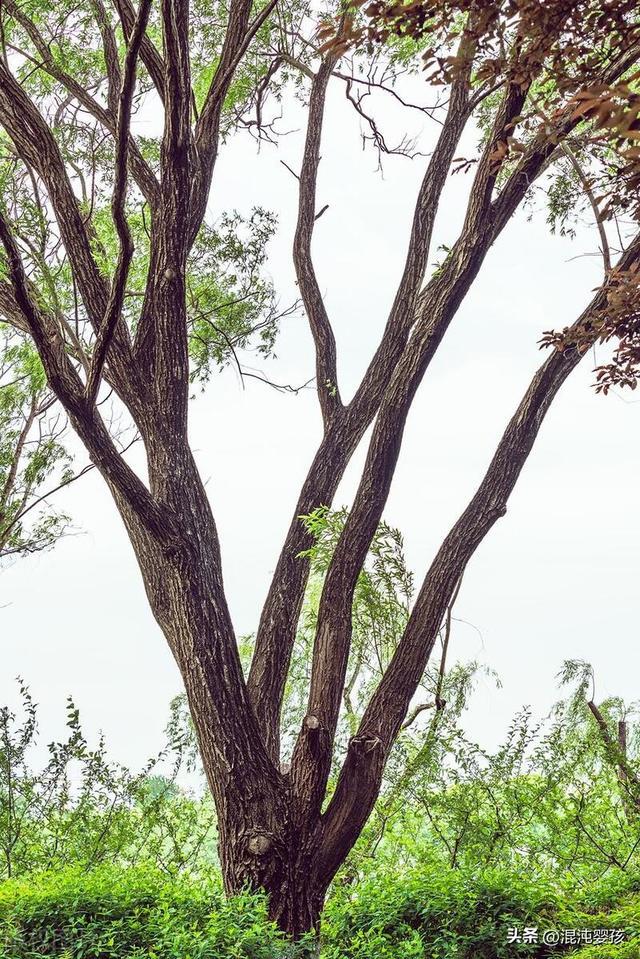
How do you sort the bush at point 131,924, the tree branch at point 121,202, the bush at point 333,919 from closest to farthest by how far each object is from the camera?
the bush at point 131,924 < the bush at point 333,919 < the tree branch at point 121,202

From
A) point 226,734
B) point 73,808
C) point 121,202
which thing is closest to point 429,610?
point 226,734

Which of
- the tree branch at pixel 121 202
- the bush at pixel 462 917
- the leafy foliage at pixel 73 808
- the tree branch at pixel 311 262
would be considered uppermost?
the tree branch at pixel 311 262

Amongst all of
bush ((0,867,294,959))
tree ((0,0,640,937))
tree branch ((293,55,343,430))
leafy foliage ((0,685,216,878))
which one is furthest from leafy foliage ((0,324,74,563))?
bush ((0,867,294,959))

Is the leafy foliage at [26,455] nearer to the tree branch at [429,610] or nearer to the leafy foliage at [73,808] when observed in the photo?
the leafy foliage at [73,808]

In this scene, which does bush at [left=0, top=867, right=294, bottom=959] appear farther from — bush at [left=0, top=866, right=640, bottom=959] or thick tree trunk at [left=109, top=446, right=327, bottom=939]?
thick tree trunk at [left=109, top=446, right=327, bottom=939]

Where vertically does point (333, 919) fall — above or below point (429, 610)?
below

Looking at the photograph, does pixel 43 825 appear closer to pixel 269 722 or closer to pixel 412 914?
pixel 269 722

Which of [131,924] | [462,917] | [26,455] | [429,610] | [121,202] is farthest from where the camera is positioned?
[26,455]

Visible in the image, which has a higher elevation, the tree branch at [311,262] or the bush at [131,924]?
the tree branch at [311,262]

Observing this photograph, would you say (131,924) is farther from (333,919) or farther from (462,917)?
(462,917)

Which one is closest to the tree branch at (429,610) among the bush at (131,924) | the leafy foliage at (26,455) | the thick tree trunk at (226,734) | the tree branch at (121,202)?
the thick tree trunk at (226,734)

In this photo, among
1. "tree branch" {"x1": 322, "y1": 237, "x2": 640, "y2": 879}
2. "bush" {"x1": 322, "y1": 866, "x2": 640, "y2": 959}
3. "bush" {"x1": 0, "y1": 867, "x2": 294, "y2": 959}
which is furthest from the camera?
A: "tree branch" {"x1": 322, "y1": 237, "x2": 640, "y2": 879}

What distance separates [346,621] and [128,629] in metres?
2.52

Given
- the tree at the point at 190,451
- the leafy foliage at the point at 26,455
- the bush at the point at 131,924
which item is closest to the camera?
the bush at the point at 131,924
